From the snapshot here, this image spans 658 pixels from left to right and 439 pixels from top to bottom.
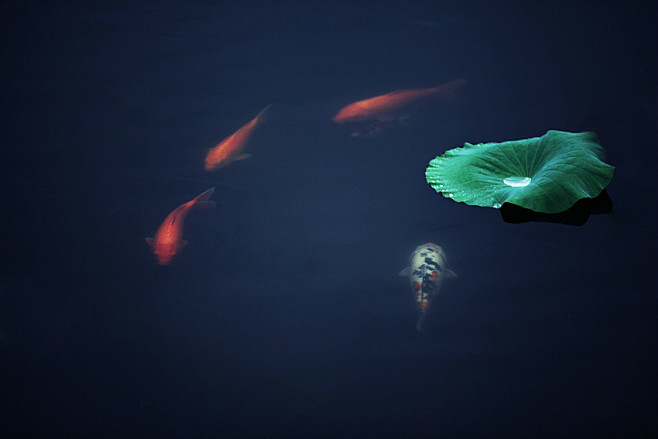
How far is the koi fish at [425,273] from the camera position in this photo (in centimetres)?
209

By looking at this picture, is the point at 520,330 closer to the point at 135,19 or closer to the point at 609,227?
the point at 609,227

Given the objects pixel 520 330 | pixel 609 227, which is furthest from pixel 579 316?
pixel 609 227

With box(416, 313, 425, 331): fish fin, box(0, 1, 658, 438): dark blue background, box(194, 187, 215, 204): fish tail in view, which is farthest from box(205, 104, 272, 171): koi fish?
box(416, 313, 425, 331): fish fin

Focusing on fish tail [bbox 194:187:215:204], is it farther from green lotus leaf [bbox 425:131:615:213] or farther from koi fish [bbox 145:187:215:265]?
green lotus leaf [bbox 425:131:615:213]

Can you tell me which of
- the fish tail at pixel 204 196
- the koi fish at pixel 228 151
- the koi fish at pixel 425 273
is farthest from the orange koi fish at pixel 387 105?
the koi fish at pixel 425 273

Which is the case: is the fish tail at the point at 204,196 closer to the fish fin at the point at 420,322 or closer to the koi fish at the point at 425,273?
the koi fish at the point at 425,273

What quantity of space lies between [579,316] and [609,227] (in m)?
0.44

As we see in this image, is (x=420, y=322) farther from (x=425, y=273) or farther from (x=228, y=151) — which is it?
(x=228, y=151)

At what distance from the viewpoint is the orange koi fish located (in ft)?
9.46

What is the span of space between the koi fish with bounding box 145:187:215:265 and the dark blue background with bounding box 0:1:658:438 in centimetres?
5

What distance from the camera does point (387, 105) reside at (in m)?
2.91

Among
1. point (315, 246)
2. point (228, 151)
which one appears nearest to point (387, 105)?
point (228, 151)

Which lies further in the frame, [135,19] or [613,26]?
[135,19]

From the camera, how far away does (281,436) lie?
6.02 feet
